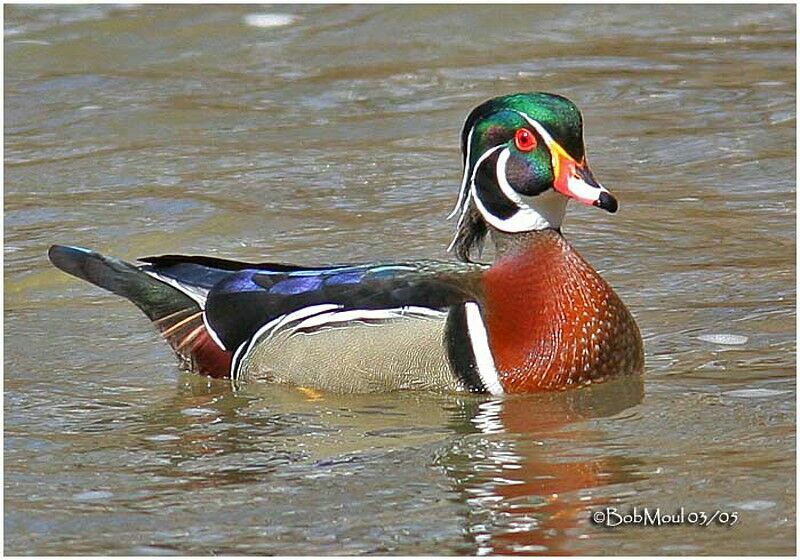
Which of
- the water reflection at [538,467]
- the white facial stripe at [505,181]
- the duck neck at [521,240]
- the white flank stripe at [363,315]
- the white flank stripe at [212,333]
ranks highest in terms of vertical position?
the white facial stripe at [505,181]

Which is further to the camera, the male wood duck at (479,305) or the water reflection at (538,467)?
the male wood duck at (479,305)

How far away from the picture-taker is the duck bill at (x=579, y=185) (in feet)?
21.7

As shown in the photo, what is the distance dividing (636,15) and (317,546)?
8367 millimetres

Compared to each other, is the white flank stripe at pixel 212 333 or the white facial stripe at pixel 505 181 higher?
the white facial stripe at pixel 505 181

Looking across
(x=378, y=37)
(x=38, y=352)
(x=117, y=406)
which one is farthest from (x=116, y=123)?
(x=117, y=406)

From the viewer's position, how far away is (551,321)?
22.3 ft

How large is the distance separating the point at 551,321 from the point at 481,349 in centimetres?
27

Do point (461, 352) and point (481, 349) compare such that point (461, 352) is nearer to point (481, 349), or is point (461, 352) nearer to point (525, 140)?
point (481, 349)

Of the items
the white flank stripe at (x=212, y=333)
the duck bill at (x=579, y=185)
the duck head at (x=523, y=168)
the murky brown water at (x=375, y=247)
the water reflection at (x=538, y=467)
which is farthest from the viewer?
the white flank stripe at (x=212, y=333)

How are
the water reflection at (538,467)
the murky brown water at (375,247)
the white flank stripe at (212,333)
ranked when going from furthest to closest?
the white flank stripe at (212,333), the murky brown water at (375,247), the water reflection at (538,467)

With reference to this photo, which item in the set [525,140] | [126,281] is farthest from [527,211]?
[126,281]

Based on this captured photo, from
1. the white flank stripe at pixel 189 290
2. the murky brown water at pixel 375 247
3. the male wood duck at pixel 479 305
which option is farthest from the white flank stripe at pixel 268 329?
the white flank stripe at pixel 189 290

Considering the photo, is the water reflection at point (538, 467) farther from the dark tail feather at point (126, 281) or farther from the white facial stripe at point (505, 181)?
the dark tail feather at point (126, 281)

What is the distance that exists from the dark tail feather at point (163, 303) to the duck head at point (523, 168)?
1021 mm
